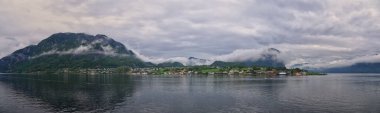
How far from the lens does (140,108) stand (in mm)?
107250

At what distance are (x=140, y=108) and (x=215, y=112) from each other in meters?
23.8

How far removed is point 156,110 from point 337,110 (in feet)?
171

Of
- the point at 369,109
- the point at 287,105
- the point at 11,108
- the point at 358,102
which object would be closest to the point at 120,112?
the point at 11,108

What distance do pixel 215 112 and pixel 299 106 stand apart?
1169 inches

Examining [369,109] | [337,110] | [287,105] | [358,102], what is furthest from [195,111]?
[358,102]

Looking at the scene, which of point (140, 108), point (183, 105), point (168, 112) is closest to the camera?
point (168, 112)

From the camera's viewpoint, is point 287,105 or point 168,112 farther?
point 287,105

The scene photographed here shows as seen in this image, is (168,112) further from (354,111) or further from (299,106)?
(354,111)

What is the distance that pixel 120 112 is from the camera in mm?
98875

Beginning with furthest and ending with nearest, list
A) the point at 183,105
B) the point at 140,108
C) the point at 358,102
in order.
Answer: the point at 358,102, the point at 183,105, the point at 140,108

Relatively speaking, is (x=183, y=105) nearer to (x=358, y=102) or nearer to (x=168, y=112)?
(x=168, y=112)

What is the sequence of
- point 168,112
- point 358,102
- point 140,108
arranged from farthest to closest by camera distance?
point 358,102 < point 140,108 < point 168,112

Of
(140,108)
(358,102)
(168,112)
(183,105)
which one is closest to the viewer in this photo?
(168,112)

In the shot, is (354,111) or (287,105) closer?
(354,111)
